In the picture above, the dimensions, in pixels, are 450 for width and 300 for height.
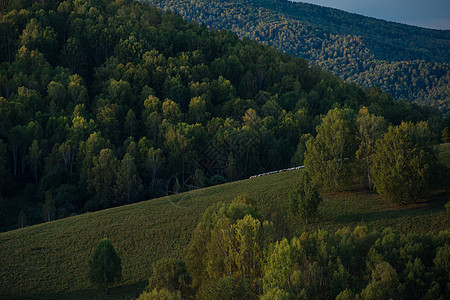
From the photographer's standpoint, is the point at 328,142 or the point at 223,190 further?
the point at 223,190

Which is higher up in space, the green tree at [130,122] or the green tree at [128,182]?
the green tree at [130,122]

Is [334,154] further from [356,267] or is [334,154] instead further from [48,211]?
[48,211]

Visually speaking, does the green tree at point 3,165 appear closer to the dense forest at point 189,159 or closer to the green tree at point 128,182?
the dense forest at point 189,159

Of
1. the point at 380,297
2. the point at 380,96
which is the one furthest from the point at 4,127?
the point at 380,96

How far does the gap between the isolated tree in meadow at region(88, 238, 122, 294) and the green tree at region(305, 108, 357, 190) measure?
25.2 meters

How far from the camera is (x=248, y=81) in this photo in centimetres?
12569


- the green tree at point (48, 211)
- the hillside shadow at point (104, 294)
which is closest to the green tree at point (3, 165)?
the green tree at point (48, 211)

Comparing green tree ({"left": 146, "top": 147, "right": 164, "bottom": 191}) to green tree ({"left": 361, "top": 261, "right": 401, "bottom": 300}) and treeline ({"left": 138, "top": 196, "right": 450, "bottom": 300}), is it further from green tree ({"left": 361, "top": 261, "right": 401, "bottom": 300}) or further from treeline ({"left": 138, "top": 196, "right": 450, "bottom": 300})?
green tree ({"left": 361, "top": 261, "right": 401, "bottom": 300})

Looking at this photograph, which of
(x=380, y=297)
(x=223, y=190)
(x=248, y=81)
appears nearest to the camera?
(x=380, y=297)

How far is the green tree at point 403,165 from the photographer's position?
40.6 metres

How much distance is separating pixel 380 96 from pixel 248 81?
39739mm

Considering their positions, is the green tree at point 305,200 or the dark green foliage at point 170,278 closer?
the dark green foliage at point 170,278

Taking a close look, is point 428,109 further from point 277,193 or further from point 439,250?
point 439,250

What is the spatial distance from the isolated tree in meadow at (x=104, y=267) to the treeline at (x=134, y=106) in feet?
95.0
